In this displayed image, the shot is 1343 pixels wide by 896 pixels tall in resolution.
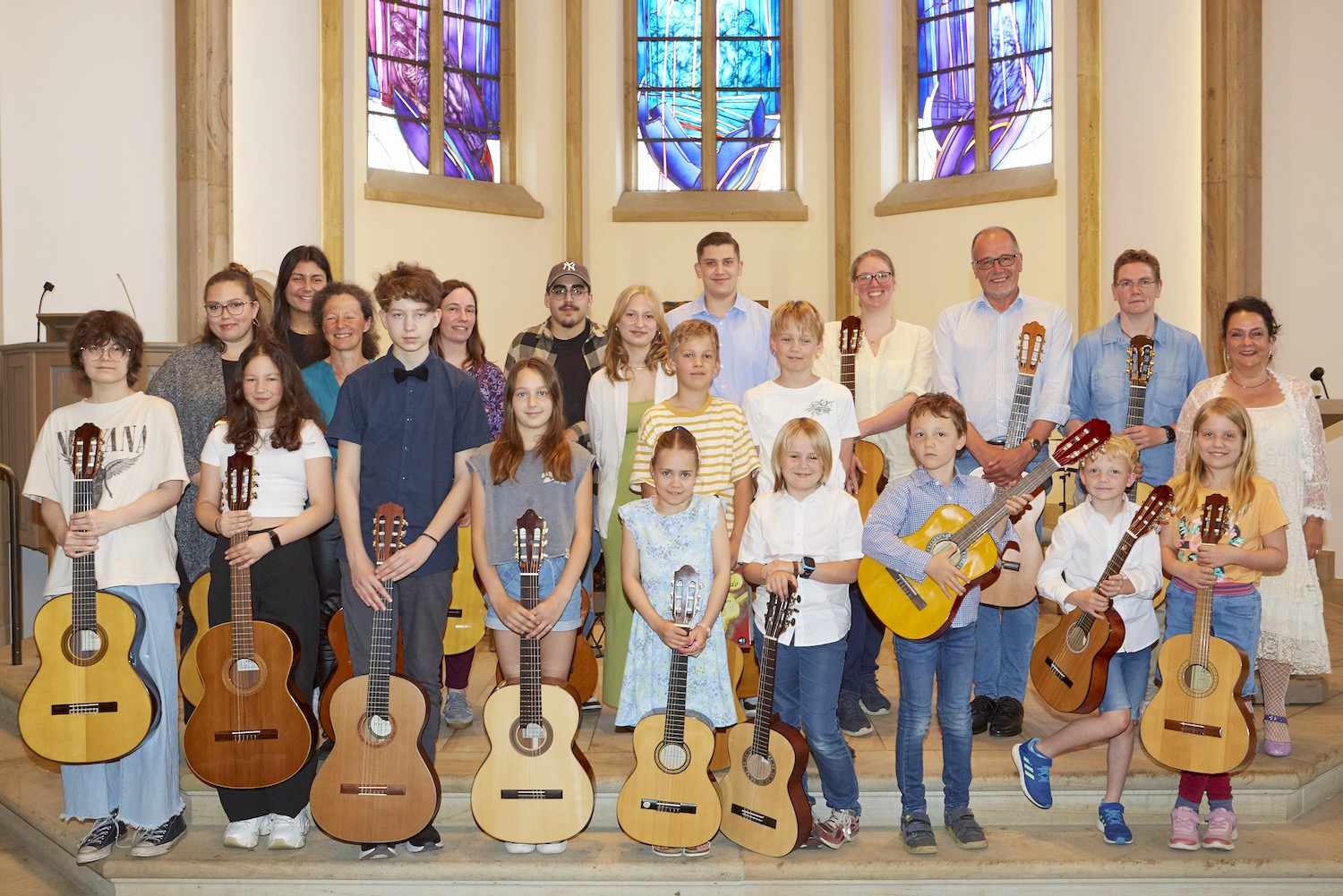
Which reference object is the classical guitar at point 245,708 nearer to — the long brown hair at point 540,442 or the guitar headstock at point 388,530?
the guitar headstock at point 388,530

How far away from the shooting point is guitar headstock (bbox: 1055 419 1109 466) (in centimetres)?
365

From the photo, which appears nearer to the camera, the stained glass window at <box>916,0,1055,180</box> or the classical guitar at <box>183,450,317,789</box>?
the classical guitar at <box>183,450,317,789</box>

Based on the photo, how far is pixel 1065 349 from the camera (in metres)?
4.60

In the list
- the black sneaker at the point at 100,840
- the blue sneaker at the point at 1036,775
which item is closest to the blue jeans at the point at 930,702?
the blue sneaker at the point at 1036,775

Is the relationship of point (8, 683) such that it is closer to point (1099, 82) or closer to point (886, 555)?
point (886, 555)

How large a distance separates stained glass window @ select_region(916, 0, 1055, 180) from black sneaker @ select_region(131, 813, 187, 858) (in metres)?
8.63

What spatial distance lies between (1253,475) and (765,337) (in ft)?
6.09

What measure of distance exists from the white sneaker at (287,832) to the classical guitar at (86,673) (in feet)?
1.69

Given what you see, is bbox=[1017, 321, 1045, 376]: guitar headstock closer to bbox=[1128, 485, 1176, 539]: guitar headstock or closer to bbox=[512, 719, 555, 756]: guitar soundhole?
bbox=[1128, 485, 1176, 539]: guitar headstock

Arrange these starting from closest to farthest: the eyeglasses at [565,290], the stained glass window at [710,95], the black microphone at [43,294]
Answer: the eyeglasses at [565,290] → the black microphone at [43,294] → the stained glass window at [710,95]

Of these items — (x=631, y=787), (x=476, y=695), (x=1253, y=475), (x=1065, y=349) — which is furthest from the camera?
(x=476, y=695)

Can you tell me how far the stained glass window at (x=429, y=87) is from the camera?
1035 cm

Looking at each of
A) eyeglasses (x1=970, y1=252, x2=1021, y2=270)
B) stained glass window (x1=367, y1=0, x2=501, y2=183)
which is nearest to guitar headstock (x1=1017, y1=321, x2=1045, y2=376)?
eyeglasses (x1=970, y1=252, x2=1021, y2=270)

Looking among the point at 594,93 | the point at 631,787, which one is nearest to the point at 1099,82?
the point at 594,93
